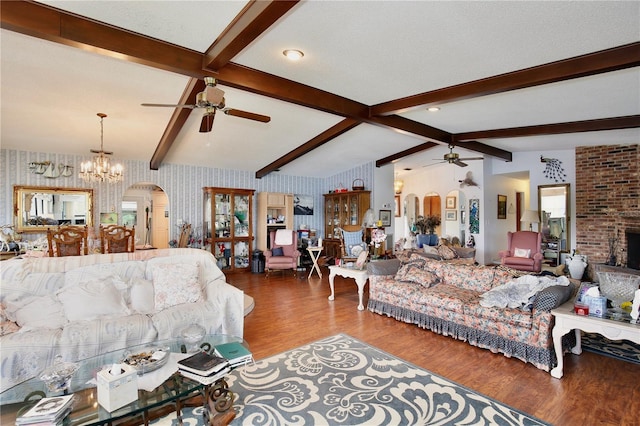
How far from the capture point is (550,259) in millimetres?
7551

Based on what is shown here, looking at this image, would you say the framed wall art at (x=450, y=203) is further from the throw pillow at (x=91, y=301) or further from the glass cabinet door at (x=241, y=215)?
the throw pillow at (x=91, y=301)

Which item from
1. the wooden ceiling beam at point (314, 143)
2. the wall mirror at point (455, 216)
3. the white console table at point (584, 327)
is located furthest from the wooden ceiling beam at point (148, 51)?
the wall mirror at point (455, 216)

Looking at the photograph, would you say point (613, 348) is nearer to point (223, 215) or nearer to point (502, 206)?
point (502, 206)

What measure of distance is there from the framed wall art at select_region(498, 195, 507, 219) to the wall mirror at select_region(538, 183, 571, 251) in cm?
122

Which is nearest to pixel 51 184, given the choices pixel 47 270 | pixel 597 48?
pixel 47 270

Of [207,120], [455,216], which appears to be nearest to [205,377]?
[207,120]

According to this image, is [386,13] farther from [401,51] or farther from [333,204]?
[333,204]

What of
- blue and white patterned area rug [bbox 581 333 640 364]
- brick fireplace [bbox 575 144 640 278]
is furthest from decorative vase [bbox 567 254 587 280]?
blue and white patterned area rug [bbox 581 333 640 364]

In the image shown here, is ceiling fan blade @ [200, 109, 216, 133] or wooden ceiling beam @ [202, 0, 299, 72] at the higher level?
wooden ceiling beam @ [202, 0, 299, 72]

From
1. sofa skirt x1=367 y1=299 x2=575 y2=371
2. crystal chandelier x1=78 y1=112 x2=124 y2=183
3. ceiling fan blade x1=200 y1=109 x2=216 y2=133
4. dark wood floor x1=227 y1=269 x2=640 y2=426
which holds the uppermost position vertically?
ceiling fan blade x1=200 y1=109 x2=216 y2=133

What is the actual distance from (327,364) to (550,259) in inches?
275

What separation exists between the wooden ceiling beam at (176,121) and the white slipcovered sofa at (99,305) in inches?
75.4

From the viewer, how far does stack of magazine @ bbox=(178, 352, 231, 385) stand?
6.21 ft

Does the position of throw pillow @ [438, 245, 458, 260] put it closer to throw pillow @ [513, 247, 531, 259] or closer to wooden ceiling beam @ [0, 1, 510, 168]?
throw pillow @ [513, 247, 531, 259]
